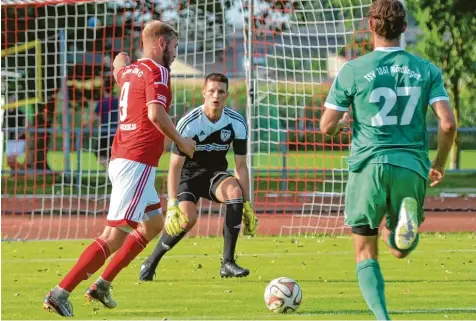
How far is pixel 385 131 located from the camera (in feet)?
21.9

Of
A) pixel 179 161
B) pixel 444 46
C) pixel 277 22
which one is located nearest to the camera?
pixel 179 161

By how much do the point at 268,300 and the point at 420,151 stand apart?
72.6 inches

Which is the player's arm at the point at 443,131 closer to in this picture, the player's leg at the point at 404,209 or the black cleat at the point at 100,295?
the player's leg at the point at 404,209

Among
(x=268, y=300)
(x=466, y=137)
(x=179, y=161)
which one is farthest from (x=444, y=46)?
(x=268, y=300)

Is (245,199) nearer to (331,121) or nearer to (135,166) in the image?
(135,166)

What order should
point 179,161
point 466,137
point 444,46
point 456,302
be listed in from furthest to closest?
1. point 466,137
2. point 444,46
3. point 179,161
4. point 456,302

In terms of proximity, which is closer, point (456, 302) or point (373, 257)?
point (373, 257)

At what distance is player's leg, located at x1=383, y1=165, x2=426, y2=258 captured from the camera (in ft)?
21.4

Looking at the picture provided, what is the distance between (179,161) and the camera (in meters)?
10.2

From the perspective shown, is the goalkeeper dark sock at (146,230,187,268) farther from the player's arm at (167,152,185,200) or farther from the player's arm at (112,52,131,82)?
the player's arm at (112,52,131,82)

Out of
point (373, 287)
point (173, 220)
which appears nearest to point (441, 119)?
point (373, 287)

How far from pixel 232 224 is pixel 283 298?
2577mm

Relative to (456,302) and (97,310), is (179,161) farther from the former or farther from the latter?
(456,302)

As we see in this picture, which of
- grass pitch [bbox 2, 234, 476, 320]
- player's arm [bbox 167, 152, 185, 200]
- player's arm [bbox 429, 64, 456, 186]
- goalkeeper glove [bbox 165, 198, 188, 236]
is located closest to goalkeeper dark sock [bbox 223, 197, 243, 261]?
grass pitch [bbox 2, 234, 476, 320]
